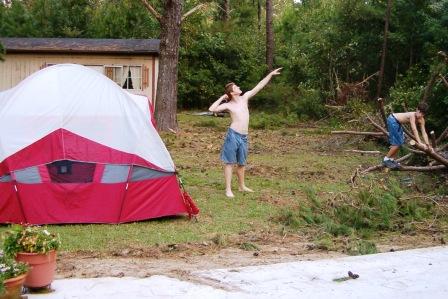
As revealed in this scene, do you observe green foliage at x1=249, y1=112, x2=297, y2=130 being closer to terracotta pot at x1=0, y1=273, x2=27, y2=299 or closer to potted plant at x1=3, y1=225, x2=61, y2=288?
potted plant at x1=3, y1=225, x2=61, y2=288

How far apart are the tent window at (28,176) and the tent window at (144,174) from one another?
1211mm

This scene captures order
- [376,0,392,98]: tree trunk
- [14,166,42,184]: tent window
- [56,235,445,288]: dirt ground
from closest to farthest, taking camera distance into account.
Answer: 1. [56,235,445,288]: dirt ground
2. [14,166,42,184]: tent window
3. [376,0,392,98]: tree trunk

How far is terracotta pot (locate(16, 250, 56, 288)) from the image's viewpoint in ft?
17.6

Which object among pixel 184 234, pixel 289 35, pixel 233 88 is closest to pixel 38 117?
pixel 184 234

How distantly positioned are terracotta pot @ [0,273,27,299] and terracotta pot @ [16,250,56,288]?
0.83 feet

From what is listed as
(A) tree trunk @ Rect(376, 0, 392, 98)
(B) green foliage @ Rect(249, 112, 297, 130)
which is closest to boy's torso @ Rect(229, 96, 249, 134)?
(A) tree trunk @ Rect(376, 0, 392, 98)

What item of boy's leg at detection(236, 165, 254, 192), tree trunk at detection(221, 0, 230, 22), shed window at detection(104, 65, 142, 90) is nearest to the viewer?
boy's leg at detection(236, 165, 254, 192)

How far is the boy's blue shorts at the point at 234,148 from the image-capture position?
10477 millimetres

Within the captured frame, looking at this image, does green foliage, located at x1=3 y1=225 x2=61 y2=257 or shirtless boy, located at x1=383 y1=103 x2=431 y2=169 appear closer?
green foliage, located at x1=3 y1=225 x2=61 y2=257

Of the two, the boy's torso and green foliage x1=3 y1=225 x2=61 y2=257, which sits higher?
the boy's torso

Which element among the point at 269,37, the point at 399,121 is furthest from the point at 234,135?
the point at 269,37

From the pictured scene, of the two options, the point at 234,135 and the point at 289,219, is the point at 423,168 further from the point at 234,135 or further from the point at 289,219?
the point at 234,135

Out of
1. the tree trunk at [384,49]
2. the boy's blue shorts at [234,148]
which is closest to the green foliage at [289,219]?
the boy's blue shorts at [234,148]

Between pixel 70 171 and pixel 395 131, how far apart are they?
633 cm
